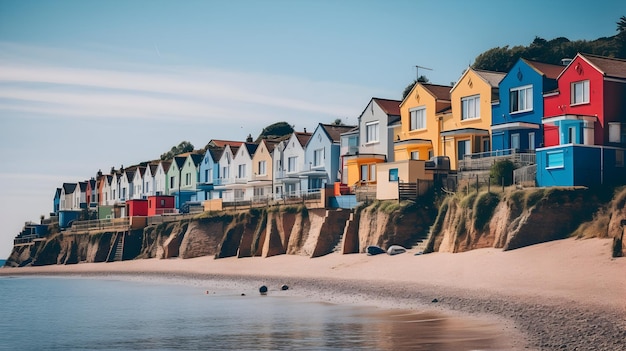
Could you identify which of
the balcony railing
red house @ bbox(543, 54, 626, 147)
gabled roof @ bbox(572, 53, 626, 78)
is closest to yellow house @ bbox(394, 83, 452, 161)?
the balcony railing

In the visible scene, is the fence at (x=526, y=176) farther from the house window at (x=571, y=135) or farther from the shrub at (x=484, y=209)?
the house window at (x=571, y=135)

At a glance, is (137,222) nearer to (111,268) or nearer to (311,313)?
(111,268)

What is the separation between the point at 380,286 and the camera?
44.8 meters

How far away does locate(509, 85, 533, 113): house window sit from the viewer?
178 feet

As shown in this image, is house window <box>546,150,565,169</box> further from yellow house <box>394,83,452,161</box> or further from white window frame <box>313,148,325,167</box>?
white window frame <box>313,148,325,167</box>

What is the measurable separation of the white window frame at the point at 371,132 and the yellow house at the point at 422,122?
2.78 m

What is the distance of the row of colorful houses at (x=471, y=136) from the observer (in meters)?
47.9

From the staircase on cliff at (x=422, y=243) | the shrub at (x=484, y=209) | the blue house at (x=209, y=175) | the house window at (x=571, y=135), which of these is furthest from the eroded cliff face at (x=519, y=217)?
the blue house at (x=209, y=175)

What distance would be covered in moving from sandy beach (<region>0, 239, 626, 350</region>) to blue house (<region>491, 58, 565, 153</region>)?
437 inches

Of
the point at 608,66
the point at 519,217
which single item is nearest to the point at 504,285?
the point at 519,217

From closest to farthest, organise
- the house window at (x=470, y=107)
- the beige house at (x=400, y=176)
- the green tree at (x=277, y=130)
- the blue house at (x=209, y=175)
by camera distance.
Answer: the beige house at (x=400, y=176)
the house window at (x=470, y=107)
the blue house at (x=209, y=175)
the green tree at (x=277, y=130)

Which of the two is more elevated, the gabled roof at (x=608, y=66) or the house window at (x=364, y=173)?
the gabled roof at (x=608, y=66)

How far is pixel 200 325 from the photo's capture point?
3809cm

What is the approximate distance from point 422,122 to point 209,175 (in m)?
41.2
